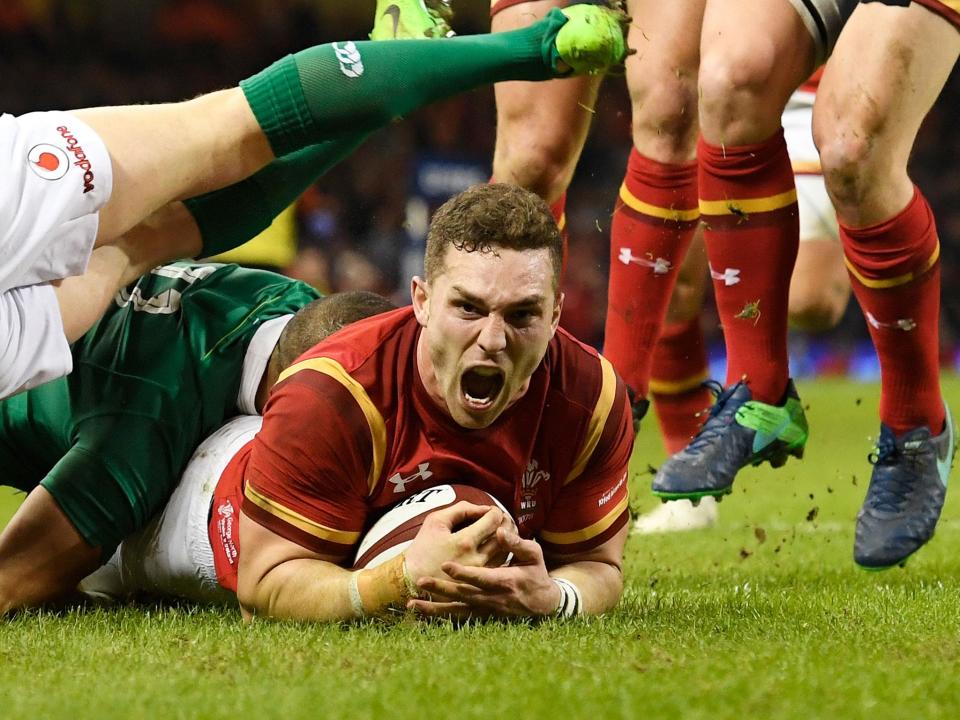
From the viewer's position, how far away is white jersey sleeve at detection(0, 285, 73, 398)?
3.15 metres

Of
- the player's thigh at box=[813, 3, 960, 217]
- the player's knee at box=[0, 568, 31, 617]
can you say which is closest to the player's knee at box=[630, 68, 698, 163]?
the player's thigh at box=[813, 3, 960, 217]

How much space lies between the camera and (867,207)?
3.95m

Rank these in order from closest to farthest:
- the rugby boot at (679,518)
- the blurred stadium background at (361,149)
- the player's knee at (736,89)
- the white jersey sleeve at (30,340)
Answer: the white jersey sleeve at (30,340), the player's knee at (736,89), the rugby boot at (679,518), the blurred stadium background at (361,149)

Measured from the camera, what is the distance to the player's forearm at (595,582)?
3.15 m

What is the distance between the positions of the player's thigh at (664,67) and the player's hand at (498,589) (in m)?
1.92

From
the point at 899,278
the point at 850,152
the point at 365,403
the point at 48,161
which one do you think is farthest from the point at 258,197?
the point at 899,278

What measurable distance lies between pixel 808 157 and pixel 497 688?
439 centimetres

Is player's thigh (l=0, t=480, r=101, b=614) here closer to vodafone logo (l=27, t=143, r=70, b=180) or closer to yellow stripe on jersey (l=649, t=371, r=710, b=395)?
vodafone logo (l=27, t=143, r=70, b=180)

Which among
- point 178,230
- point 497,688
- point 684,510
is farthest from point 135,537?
point 684,510

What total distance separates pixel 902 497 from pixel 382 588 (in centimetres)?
186

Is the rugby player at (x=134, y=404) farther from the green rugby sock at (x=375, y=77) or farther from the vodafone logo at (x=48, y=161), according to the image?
the vodafone logo at (x=48, y=161)

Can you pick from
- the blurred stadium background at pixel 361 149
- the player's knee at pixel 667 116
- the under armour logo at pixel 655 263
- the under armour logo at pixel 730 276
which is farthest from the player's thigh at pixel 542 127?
the blurred stadium background at pixel 361 149

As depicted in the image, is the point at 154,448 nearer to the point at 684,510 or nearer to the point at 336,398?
the point at 336,398

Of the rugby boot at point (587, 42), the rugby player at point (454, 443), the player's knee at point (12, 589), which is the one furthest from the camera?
the rugby boot at point (587, 42)
